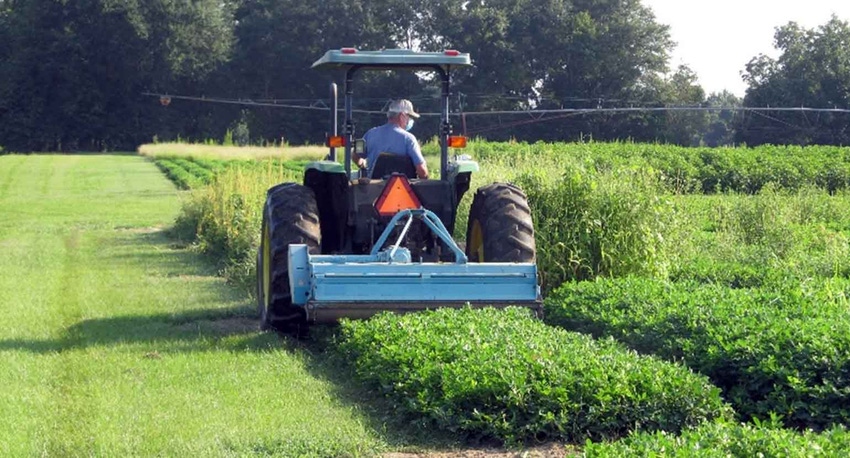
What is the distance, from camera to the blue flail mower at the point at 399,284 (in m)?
9.21

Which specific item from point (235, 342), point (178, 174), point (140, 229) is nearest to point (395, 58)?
point (235, 342)

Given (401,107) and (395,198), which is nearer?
(395,198)

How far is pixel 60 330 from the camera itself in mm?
10859

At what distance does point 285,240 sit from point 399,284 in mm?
1296

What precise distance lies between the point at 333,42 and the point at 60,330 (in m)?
55.0

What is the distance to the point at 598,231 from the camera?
1247 centimetres

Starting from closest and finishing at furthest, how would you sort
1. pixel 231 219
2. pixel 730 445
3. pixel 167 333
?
pixel 730 445 < pixel 167 333 < pixel 231 219

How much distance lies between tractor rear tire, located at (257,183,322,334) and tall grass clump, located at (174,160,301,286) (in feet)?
12.0

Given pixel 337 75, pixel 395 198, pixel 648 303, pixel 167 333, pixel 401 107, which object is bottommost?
pixel 167 333

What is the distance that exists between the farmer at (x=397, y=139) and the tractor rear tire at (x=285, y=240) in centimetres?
73

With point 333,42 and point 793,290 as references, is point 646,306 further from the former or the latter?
point 333,42

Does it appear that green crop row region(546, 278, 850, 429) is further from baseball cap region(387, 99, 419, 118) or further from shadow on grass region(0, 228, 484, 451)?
baseball cap region(387, 99, 419, 118)

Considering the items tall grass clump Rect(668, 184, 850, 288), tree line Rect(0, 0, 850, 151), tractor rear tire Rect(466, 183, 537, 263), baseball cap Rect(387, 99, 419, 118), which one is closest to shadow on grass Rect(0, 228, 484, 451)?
tractor rear tire Rect(466, 183, 537, 263)

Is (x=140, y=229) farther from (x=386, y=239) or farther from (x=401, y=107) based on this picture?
(x=386, y=239)
